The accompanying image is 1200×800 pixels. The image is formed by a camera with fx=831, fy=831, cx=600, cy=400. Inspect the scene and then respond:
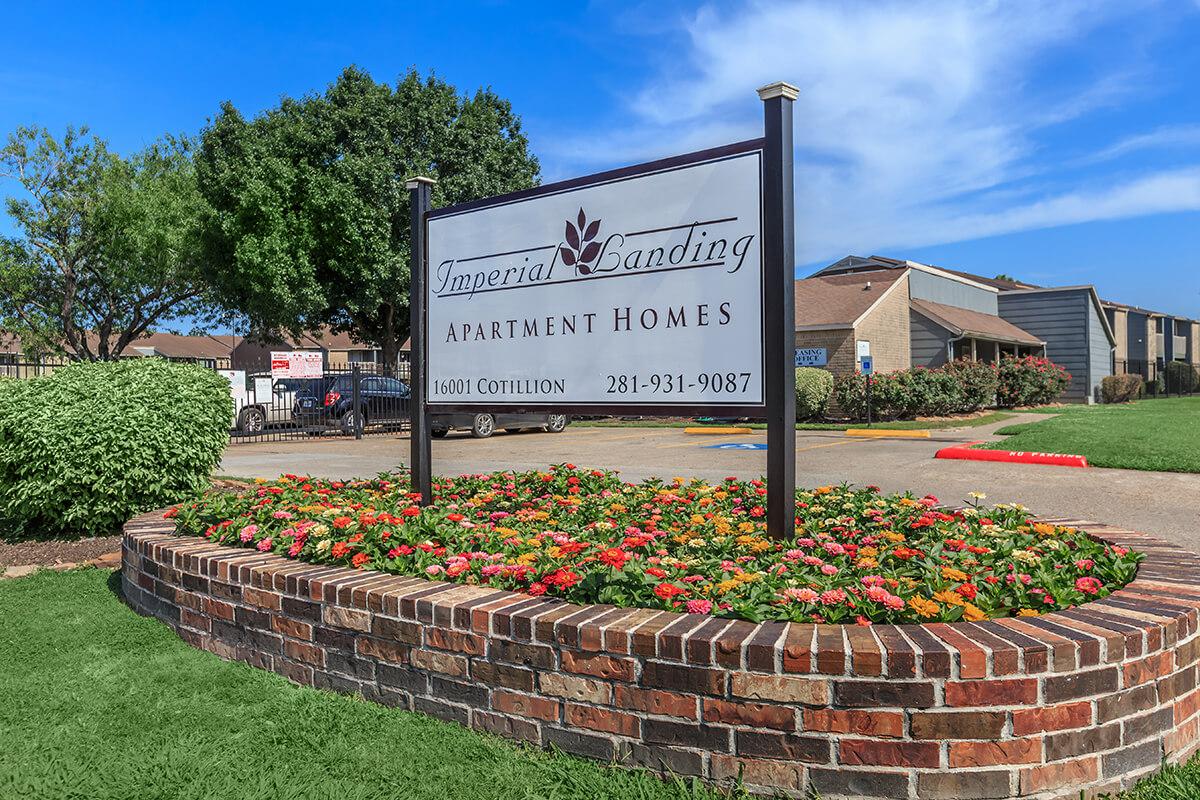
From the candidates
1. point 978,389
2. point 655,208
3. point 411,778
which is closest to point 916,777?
point 411,778

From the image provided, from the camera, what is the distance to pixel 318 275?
27.3 meters

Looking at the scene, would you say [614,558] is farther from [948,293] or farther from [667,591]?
[948,293]

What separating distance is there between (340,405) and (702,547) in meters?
18.6

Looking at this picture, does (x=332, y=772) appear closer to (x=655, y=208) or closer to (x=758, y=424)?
(x=655, y=208)

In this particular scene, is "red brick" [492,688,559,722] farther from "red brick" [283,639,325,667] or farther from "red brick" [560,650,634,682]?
"red brick" [283,639,325,667]

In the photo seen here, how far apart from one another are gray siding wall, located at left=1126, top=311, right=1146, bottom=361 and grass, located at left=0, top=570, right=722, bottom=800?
53249 mm

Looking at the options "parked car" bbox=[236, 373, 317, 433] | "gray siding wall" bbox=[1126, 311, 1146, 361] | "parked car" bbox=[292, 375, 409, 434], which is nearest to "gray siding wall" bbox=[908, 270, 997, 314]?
"gray siding wall" bbox=[1126, 311, 1146, 361]

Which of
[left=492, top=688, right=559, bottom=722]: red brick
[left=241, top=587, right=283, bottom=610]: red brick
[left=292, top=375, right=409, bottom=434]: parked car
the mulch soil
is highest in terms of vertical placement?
[left=292, top=375, right=409, bottom=434]: parked car

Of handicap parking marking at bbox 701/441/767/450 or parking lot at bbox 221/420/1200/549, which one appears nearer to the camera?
parking lot at bbox 221/420/1200/549

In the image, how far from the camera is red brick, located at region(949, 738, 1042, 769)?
231 cm

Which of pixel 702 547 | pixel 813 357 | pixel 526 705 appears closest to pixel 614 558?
pixel 702 547

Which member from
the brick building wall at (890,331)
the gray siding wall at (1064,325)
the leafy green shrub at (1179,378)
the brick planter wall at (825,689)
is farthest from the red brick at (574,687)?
the leafy green shrub at (1179,378)

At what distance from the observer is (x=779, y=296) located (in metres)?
3.78

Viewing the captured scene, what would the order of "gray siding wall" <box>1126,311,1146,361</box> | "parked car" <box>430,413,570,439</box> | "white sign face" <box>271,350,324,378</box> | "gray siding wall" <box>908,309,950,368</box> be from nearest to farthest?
"parked car" <box>430,413,570,439</box>
"white sign face" <box>271,350,324,378</box>
"gray siding wall" <box>908,309,950,368</box>
"gray siding wall" <box>1126,311,1146,361</box>
